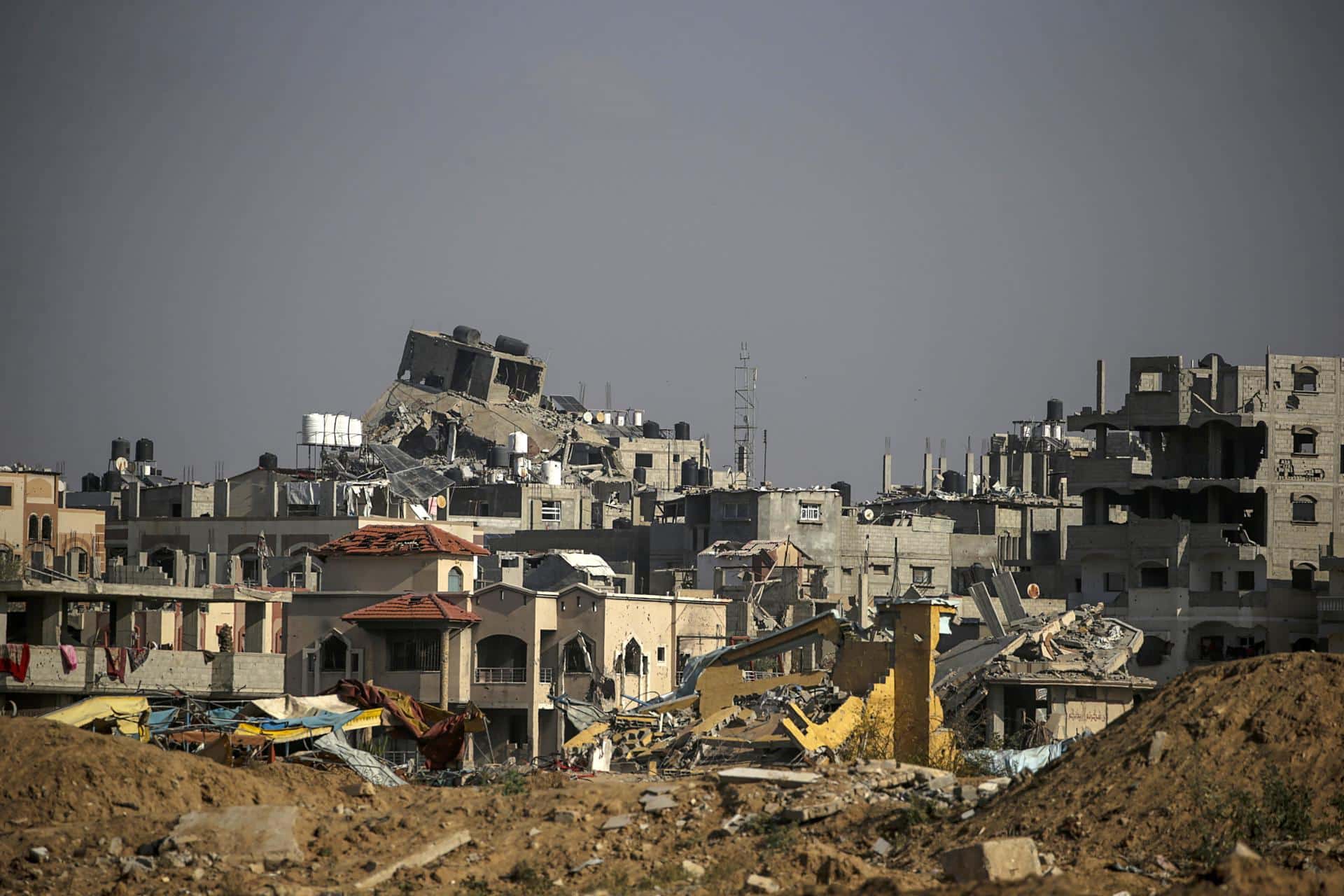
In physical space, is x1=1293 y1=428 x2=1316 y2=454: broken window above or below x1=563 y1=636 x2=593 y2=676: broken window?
above

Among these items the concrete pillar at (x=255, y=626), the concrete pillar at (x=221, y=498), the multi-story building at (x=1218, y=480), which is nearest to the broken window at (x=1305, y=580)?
the multi-story building at (x=1218, y=480)

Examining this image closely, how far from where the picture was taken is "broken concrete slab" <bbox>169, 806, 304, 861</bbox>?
24875 mm

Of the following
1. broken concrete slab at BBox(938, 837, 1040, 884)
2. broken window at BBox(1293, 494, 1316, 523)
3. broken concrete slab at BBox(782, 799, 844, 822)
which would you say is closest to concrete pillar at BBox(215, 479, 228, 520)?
broken window at BBox(1293, 494, 1316, 523)

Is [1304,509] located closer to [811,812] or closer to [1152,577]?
[1152,577]

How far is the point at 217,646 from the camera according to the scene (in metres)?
55.9

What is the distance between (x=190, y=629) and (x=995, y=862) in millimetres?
37461

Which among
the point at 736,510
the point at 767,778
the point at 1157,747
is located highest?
the point at 736,510

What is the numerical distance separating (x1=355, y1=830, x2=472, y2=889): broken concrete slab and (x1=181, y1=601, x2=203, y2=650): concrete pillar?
3031 cm

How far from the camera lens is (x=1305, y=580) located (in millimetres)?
64750

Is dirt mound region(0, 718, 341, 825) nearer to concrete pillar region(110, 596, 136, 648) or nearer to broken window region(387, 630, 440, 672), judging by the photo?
broken window region(387, 630, 440, 672)

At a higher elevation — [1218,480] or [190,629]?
[1218,480]

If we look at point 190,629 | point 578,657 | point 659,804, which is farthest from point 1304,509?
point 659,804

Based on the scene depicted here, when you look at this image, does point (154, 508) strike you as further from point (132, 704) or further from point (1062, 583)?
point (132, 704)

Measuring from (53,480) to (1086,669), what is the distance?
39110mm
